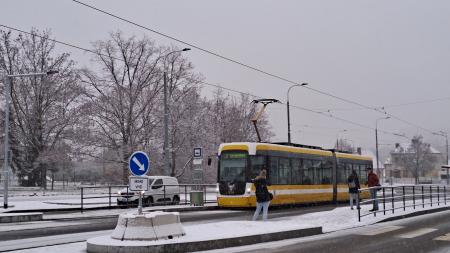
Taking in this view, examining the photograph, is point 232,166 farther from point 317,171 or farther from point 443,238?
point 443,238

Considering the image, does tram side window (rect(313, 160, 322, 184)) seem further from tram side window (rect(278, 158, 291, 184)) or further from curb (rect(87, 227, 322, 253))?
curb (rect(87, 227, 322, 253))

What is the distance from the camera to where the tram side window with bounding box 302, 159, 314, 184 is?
27.9 m

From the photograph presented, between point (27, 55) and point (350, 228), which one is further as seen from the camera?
point (27, 55)

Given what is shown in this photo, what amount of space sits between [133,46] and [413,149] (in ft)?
271

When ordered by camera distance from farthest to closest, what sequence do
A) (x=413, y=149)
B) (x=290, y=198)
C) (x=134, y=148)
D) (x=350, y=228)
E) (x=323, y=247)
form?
(x=413, y=149) < (x=134, y=148) < (x=290, y=198) < (x=350, y=228) < (x=323, y=247)

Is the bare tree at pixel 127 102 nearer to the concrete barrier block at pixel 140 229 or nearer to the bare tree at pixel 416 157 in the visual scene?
the concrete barrier block at pixel 140 229

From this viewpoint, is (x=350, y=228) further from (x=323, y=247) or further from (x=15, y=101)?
(x=15, y=101)

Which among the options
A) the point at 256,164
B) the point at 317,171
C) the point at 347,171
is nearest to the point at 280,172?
the point at 256,164

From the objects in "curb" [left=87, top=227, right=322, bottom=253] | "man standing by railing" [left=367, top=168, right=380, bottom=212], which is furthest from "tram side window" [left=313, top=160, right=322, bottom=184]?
"curb" [left=87, top=227, right=322, bottom=253]

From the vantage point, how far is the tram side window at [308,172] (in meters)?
27.9

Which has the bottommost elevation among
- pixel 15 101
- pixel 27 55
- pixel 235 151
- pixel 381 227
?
pixel 381 227

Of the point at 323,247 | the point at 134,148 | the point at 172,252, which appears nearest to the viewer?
the point at 172,252

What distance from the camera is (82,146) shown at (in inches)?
1841

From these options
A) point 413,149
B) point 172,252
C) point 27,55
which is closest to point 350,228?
point 172,252
